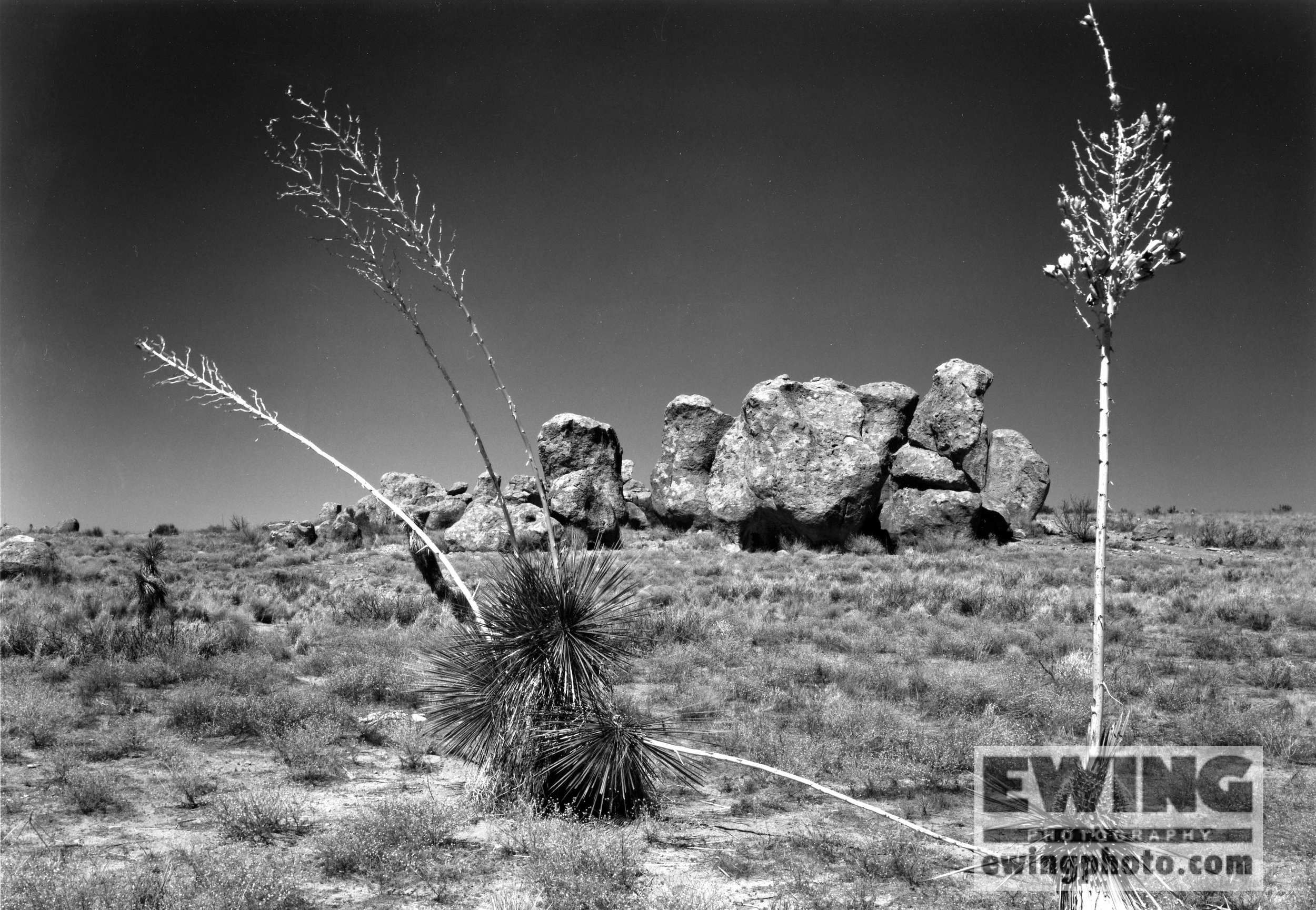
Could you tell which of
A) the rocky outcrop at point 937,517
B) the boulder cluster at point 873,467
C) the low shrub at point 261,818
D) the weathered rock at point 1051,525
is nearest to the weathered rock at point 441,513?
the boulder cluster at point 873,467

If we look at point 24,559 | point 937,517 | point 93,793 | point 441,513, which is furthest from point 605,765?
point 441,513

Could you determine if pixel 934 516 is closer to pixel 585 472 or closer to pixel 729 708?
pixel 585 472

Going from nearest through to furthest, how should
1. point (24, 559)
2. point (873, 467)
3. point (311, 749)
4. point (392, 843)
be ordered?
point (392, 843)
point (311, 749)
point (24, 559)
point (873, 467)

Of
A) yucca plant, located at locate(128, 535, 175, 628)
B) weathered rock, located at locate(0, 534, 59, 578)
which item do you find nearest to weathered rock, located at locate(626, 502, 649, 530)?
weathered rock, located at locate(0, 534, 59, 578)

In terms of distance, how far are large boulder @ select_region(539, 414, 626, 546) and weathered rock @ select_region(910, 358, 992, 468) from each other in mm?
11730

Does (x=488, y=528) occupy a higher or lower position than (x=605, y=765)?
higher

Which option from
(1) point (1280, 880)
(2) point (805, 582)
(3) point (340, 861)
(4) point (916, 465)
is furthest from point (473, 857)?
(4) point (916, 465)

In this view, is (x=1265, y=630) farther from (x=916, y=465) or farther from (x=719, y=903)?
(x=916, y=465)

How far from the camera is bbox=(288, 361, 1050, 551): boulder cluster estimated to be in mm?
29031

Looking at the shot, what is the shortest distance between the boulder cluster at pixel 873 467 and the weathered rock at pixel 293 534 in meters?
16.2

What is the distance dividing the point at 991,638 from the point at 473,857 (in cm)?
998

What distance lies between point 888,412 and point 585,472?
11.7 metres

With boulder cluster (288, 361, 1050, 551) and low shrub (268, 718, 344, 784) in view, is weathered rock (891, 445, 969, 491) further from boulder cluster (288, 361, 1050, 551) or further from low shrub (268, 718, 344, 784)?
low shrub (268, 718, 344, 784)

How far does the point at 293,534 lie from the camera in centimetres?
3344
